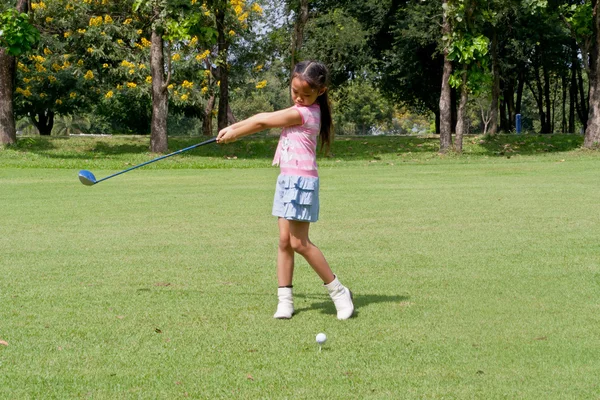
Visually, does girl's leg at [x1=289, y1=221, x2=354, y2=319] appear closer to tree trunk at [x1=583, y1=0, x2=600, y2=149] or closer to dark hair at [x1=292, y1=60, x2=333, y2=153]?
dark hair at [x1=292, y1=60, x2=333, y2=153]

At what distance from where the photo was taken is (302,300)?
23.2 ft

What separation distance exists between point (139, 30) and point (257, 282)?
31268mm

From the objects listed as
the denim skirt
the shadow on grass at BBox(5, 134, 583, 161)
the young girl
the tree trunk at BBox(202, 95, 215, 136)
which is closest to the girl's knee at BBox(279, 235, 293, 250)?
the young girl

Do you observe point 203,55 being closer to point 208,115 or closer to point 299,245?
point 208,115

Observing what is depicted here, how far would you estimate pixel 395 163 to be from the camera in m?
28.6

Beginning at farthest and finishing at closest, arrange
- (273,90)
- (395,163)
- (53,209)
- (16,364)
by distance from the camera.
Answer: (273,90)
(395,163)
(53,209)
(16,364)

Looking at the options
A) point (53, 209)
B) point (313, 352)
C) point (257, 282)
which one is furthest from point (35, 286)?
point (53, 209)

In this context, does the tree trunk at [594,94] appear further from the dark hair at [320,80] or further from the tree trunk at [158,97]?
the dark hair at [320,80]

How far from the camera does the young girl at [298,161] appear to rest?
6.28m

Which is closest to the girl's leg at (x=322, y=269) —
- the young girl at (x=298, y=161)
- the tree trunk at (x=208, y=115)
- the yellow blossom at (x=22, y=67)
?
the young girl at (x=298, y=161)

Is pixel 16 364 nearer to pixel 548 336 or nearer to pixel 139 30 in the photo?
pixel 548 336

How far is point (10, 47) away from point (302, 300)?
2301 cm

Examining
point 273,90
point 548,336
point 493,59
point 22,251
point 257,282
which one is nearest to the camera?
point 548,336

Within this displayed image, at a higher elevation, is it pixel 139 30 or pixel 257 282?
pixel 139 30
